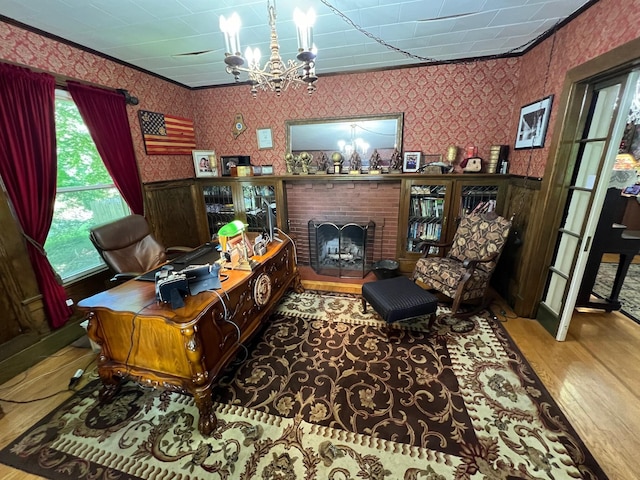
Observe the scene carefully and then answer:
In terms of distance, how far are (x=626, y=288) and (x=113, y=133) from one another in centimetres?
610

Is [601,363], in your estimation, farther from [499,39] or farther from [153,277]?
[153,277]

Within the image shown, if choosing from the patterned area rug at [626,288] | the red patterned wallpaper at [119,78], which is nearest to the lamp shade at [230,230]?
the red patterned wallpaper at [119,78]

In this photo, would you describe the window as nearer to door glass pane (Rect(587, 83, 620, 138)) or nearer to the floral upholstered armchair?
the floral upholstered armchair

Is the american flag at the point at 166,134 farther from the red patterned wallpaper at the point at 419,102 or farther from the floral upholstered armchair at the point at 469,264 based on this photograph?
the floral upholstered armchair at the point at 469,264

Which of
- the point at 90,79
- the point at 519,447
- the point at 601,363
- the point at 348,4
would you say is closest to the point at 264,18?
the point at 348,4

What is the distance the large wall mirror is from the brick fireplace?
0.35m

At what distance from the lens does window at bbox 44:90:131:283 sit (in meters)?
2.41

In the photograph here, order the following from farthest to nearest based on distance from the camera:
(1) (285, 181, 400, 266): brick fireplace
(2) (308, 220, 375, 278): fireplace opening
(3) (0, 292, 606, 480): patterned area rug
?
(2) (308, 220, 375, 278): fireplace opening
(1) (285, 181, 400, 266): brick fireplace
(3) (0, 292, 606, 480): patterned area rug

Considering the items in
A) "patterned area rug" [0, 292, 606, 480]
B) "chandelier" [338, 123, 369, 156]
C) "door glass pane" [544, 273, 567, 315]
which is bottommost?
"patterned area rug" [0, 292, 606, 480]

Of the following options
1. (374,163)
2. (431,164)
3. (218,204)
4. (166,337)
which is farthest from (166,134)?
(431,164)

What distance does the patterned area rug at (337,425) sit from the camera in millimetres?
1357

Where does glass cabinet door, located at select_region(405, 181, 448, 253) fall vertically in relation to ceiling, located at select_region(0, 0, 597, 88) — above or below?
below

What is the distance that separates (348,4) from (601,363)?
10.7 ft

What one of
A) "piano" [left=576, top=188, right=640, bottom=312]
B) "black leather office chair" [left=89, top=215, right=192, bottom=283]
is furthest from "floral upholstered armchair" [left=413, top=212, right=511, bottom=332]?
"black leather office chair" [left=89, top=215, right=192, bottom=283]
